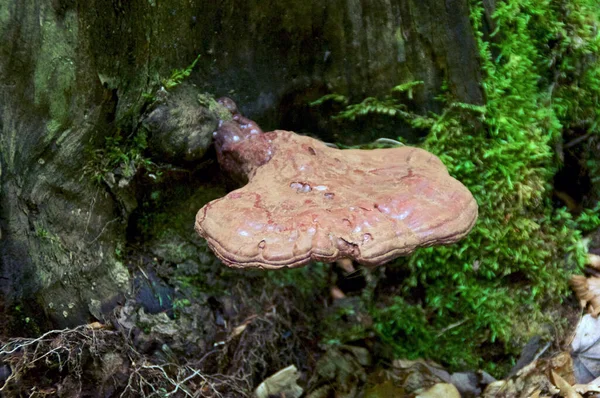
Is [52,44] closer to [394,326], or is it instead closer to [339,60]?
[339,60]

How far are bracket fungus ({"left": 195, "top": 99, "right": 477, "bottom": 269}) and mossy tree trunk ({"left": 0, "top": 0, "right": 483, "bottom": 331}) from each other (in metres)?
0.62

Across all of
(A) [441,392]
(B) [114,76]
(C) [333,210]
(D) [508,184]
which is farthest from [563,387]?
(B) [114,76]

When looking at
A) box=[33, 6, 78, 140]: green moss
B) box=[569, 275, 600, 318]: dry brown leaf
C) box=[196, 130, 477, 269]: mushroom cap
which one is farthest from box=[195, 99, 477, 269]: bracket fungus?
box=[569, 275, 600, 318]: dry brown leaf

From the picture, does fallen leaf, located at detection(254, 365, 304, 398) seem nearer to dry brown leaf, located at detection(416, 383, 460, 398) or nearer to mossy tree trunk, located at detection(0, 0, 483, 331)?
dry brown leaf, located at detection(416, 383, 460, 398)

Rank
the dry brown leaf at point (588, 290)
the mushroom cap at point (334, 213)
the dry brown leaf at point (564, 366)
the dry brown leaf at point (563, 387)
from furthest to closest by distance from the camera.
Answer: the dry brown leaf at point (588, 290) → the dry brown leaf at point (564, 366) → the dry brown leaf at point (563, 387) → the mushroom cap at point (334, 213)

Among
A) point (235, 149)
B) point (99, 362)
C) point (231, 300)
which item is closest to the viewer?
point (99, 362)

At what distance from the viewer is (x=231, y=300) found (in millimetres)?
3211

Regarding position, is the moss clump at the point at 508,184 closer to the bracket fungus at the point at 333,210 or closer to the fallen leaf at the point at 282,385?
the bracket fungus at the point at 333,210

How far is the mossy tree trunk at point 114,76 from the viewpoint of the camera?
216 cm

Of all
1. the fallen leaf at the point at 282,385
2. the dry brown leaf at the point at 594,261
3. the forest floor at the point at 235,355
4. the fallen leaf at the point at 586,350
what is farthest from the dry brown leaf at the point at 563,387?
the fallen leaf at the point at 282,385

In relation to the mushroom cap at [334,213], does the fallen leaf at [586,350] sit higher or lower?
lower

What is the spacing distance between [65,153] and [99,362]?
3.56ft

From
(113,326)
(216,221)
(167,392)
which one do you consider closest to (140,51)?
(216,221)

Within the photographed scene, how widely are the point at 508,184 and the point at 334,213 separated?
149cm
